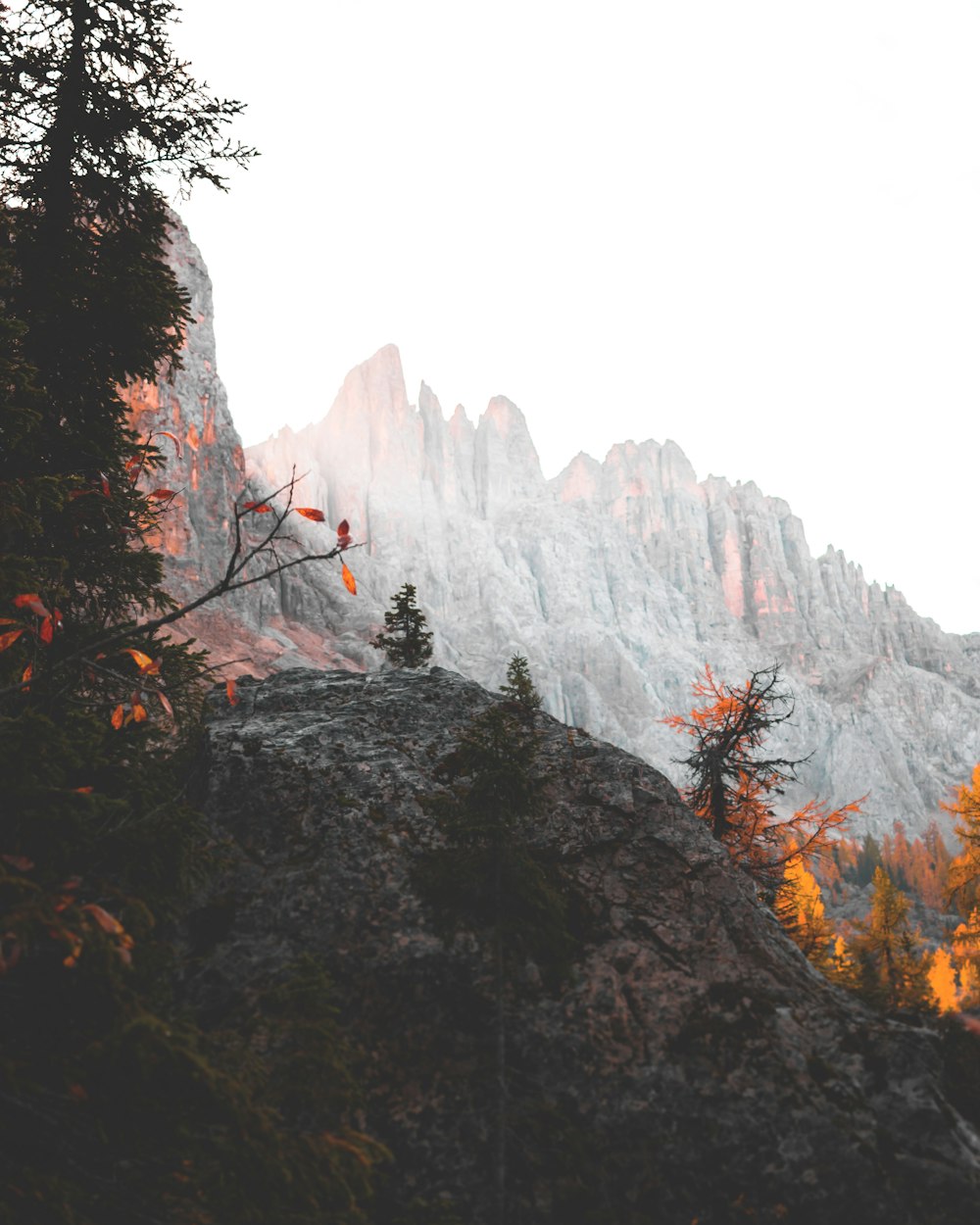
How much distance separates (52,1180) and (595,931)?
16.7 feet

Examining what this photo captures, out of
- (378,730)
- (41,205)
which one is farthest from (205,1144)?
(41,205)

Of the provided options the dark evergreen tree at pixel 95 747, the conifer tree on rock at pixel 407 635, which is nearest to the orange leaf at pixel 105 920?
the dark evergreen tree at pixel 95 747

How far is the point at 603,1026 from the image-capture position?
5.90 metres

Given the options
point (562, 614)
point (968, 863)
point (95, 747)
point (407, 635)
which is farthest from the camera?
point (562, 614)

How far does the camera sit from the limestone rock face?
4.93 metres

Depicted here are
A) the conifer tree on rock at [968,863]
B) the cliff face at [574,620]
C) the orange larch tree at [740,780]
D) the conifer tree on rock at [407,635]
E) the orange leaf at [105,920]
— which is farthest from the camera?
the cliff face at [574,620]

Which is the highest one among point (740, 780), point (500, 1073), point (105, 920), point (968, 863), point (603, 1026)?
point (740, 780)

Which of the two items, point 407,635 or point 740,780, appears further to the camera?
point 407,635

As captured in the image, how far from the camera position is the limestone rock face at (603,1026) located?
493 centimetres

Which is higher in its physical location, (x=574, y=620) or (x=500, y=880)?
(x=574, y=620)

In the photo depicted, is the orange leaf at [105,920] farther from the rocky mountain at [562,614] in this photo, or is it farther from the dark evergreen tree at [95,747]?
the rocky mountain at [562,614]

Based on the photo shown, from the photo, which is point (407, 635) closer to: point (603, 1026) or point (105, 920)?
point (603, 1026)

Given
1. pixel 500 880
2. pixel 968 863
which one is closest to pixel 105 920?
pixel 500 880

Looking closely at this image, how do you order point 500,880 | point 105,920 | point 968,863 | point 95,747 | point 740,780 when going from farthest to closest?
point 968,863, point 740,780, point 500,880, point 95,747, point 105,920
